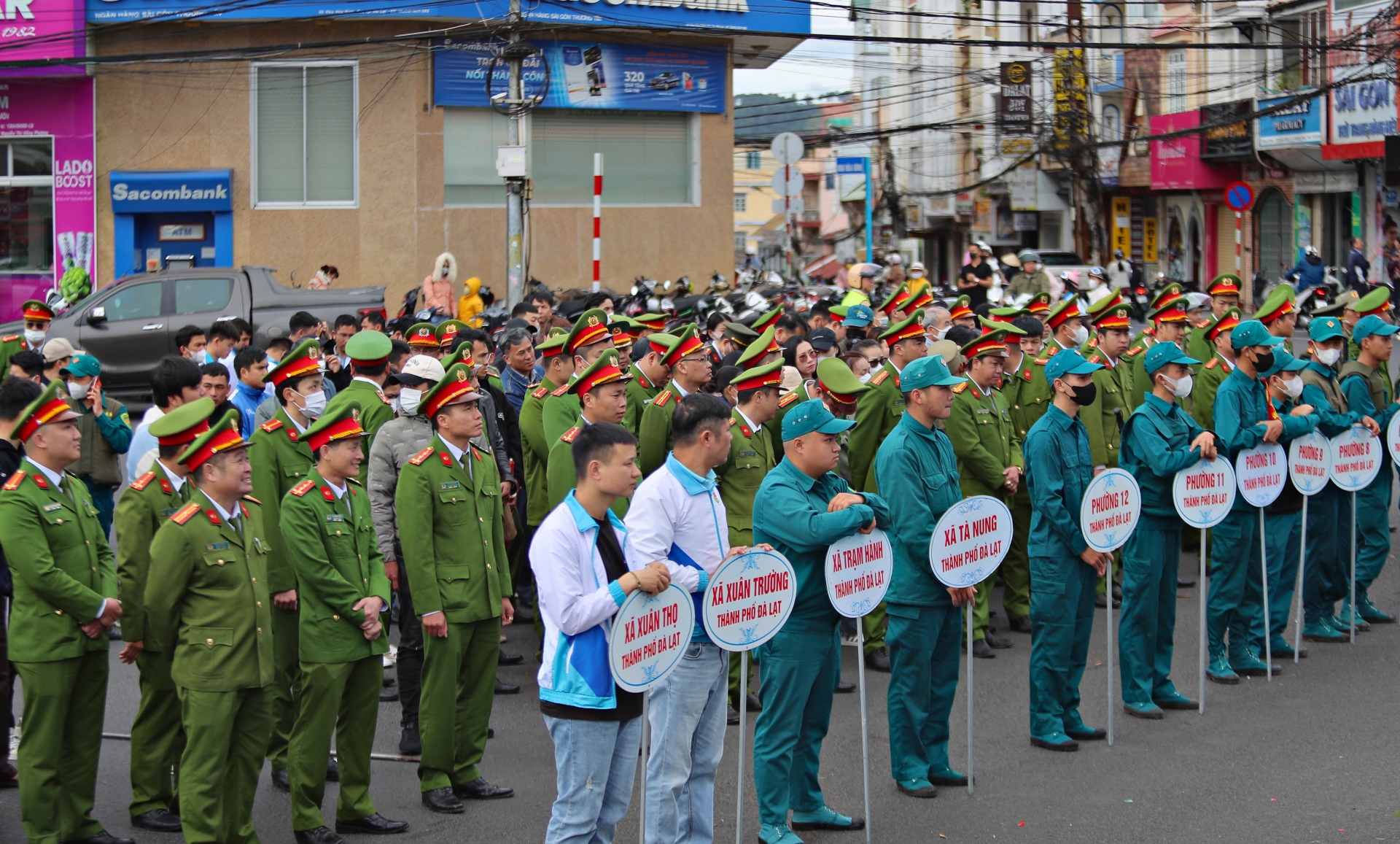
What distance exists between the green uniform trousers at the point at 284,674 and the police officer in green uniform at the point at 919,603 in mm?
2783

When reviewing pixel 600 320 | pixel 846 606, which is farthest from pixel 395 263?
pixel 846 606

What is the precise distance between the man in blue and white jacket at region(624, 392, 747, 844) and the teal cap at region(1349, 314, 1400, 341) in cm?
637

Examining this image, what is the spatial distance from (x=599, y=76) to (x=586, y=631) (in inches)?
857

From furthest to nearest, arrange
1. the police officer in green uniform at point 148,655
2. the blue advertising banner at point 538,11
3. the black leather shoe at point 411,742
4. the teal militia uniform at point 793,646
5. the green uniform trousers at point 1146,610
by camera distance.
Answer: the blue advertising banner at point 538,11 → the green uniform trousers at point 1146,610 → the black leather shoe at point 411,742 → the police officer in green uniform at point 148,655 → the teal militia uniform at point 793,646

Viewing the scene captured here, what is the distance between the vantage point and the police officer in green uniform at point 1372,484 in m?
9.99

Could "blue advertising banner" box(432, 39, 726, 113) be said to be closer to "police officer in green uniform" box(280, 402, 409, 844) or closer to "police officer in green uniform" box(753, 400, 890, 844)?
"police officer in green uniform" box(280, 402, 409, 844)

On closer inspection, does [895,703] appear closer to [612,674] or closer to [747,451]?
A: [747,451]

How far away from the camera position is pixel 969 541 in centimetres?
674

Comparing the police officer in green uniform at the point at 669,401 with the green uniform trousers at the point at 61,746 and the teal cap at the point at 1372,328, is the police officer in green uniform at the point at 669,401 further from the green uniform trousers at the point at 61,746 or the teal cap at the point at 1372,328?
the teal cap at the point at 1372,328

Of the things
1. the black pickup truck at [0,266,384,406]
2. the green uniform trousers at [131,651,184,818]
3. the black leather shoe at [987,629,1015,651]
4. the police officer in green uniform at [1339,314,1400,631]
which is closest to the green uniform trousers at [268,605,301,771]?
the green uniform trousers at [131,651,184,818]

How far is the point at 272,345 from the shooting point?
10.7 m

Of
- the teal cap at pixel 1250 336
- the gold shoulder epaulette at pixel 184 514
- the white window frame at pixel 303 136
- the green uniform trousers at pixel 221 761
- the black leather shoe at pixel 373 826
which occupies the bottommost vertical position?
the black leather shoe at pixel 373 826

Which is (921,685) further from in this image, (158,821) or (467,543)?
(158,821)

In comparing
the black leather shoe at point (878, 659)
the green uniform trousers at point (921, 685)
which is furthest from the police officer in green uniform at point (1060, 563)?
the black leather shoe at point (878, 659)
